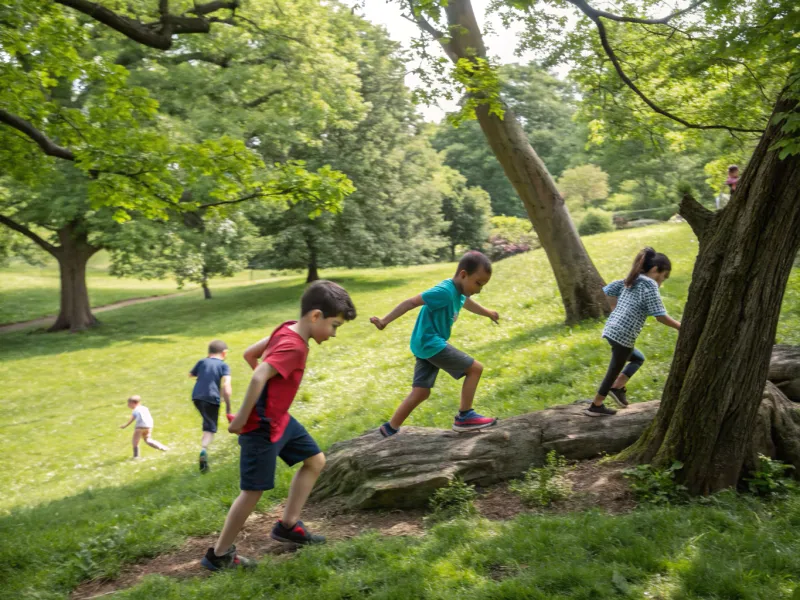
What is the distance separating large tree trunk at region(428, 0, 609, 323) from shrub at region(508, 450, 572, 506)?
748 cm

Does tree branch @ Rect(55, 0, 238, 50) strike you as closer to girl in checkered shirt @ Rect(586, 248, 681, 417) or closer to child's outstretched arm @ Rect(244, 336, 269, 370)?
child's outstretched arm @ Rect(244, 336, 269, 370)

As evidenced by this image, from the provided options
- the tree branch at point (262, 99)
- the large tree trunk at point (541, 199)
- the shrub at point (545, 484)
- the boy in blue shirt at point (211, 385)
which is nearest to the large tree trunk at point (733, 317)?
the shrub at point (545, 484)

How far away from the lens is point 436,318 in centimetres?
647

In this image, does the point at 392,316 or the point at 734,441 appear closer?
the point at 734,441

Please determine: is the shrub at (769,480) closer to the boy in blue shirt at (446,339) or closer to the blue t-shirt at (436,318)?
the boy in blue shirt at (446,339)

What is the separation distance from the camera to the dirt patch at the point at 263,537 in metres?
5.18

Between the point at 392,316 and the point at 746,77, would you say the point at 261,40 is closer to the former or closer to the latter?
the point at 746,77

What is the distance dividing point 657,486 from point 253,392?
10.8ft

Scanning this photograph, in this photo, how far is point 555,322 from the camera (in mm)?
14359

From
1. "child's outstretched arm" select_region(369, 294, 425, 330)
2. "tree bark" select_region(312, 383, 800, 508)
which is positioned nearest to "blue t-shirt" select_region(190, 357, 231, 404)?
"tree bark" select_region(312, 383, 800, 508)

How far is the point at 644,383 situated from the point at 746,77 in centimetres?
519

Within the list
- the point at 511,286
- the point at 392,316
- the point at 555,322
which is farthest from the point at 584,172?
the point at 392,316

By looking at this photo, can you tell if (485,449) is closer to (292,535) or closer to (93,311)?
(292,535)

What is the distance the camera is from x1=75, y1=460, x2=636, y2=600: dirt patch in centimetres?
526
